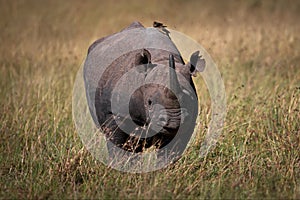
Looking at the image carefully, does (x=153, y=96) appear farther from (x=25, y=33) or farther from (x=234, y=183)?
(x=25, y=33)

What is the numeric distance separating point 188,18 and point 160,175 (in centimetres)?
958

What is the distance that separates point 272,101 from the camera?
6727 millimetres

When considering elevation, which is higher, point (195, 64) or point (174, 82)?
point (195, 64)

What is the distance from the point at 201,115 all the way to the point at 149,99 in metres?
1.93

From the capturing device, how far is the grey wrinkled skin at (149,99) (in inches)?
171

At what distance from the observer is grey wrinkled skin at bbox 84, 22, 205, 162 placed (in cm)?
434

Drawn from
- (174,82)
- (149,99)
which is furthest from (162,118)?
(174,82)

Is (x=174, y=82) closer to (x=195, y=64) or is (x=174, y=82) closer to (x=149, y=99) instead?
(x=149, y=99)

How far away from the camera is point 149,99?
174 inches

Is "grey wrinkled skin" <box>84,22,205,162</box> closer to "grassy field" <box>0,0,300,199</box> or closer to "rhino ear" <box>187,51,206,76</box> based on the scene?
"rhino ear" <box>187,51,206,76</box>

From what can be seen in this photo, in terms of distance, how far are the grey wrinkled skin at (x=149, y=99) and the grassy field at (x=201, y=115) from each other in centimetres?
36

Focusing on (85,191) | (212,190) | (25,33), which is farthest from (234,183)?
A: (25,33)

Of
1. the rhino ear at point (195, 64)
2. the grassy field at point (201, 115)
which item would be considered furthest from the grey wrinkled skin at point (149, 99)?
the grassy field at point (201, 115)

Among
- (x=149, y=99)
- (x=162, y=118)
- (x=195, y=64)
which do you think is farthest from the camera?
(x=195, y=64)
